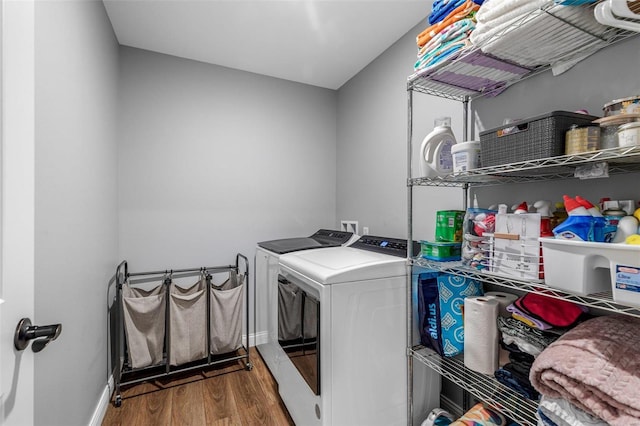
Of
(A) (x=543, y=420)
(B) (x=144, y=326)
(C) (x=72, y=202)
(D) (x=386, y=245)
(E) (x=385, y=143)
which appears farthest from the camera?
(E) (x=385, y=143)

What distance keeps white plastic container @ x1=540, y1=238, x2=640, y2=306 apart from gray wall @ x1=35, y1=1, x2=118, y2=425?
5.41 feet

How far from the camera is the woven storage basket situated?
91 cm

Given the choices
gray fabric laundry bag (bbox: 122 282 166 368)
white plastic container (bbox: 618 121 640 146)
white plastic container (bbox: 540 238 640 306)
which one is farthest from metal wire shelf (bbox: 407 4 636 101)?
gray fabric laundry bag (bbox: 122 282 166 368)

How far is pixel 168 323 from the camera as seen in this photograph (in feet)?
6.79

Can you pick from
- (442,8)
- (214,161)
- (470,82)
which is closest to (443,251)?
(470,82)

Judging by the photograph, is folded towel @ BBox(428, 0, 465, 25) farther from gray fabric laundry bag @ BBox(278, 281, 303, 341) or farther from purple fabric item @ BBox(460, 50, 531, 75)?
gray fabric laundry bag @ BBox(278, 281, 303, 341)

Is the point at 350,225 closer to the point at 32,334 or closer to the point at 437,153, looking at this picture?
the point at 437,153

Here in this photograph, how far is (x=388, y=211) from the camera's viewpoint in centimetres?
220

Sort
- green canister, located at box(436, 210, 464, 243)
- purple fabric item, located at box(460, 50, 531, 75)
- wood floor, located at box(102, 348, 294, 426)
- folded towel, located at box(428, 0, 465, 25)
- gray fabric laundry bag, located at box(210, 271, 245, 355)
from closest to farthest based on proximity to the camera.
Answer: purple fabric item, located at box(460, 50, 531, 75) < folded towel, located at box(428, 0, 465, 25) < green canister, located at box(436, 210, 464, 243) < wood floor, located at box(102, 348, 294, 426) < gray fabric laundry bag, located at box(210, 271, 245, 355)

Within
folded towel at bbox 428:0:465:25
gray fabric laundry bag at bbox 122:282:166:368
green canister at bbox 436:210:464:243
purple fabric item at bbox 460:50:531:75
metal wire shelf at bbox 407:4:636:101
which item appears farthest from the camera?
gray fabric laundry bag at bbox 122:282:166:368

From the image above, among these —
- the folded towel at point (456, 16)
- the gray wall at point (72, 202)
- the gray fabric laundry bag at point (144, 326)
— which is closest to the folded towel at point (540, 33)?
the folded towel at point (456, 16)

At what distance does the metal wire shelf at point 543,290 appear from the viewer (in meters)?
0.76

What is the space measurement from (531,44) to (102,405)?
280cm

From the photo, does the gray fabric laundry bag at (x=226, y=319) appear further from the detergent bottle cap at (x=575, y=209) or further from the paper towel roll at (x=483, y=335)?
the detergent bottle cap at (x=575, y=209)
